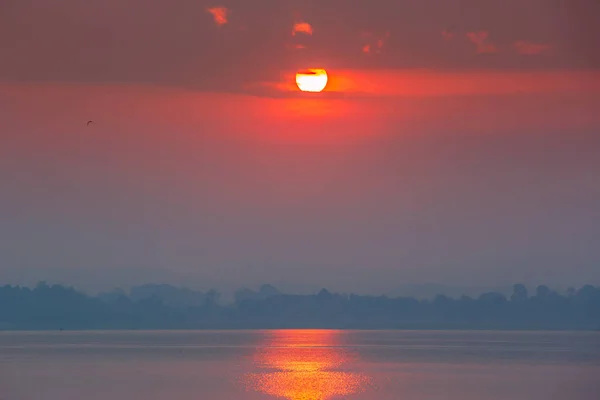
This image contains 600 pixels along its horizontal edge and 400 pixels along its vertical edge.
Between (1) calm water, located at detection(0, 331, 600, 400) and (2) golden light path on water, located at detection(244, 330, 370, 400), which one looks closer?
(1) calm water, located at detection(0, 331, 600, 400)

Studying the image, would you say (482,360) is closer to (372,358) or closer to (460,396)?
(372,358)

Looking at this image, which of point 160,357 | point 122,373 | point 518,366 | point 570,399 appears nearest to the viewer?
point 570,399

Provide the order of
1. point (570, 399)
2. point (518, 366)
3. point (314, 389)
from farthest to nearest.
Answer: point (518, 366)
point (314, 389)
point (570, 399)

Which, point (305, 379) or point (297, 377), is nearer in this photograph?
point (305, 379)

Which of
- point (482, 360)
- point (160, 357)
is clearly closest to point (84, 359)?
point (160, 357)

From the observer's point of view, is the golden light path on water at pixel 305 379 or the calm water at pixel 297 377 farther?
the golden light path on water at pixel 305 379

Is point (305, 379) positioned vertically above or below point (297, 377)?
below

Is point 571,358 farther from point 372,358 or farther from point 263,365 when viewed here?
point 263,365

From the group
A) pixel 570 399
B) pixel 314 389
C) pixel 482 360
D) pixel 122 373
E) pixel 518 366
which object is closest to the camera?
pixel 570 399

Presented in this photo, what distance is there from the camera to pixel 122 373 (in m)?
60.4

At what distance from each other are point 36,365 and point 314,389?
88.0 feet

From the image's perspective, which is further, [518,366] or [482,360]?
[482,360]

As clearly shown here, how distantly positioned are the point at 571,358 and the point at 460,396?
37621 mm

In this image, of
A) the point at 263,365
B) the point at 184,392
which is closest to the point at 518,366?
the point at 263,365
